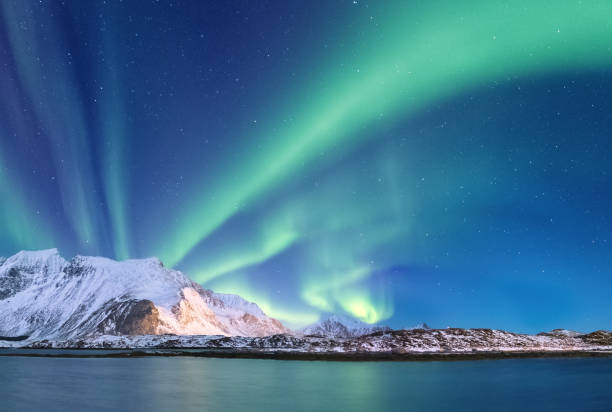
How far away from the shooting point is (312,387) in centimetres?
4800

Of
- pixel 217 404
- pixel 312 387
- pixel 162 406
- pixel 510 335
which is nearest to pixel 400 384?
pixel 312 387

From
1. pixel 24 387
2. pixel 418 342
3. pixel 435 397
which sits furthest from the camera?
pixel 418 342

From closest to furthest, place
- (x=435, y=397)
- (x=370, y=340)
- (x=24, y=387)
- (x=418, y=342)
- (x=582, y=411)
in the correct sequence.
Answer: (x=582, y=411) < (x=435, y=397) < (x=24, y=387) < (x=418, y=342) < (x=370, y=340)

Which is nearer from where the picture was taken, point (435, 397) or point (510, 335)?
point (435, 397)

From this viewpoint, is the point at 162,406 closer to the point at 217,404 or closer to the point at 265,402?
the point at 217,404

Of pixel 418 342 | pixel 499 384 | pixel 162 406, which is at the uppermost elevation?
pixel 418 342

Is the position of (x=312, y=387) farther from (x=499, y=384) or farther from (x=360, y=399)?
(x=499, y=384)

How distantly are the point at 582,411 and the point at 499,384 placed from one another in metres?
20.7

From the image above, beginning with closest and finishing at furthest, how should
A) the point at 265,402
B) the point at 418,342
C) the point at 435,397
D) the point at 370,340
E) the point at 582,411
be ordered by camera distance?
the point at 582,411 < the point at 265,402 < the point at 435,397 < the point at 418,342 < the point at 370,340

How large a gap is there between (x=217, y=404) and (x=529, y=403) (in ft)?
85.4

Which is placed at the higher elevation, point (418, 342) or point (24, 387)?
point (418, 342)

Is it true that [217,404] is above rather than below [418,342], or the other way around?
below

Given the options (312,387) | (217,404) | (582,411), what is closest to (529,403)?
(582,411)

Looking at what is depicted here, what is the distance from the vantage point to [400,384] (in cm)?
5162
